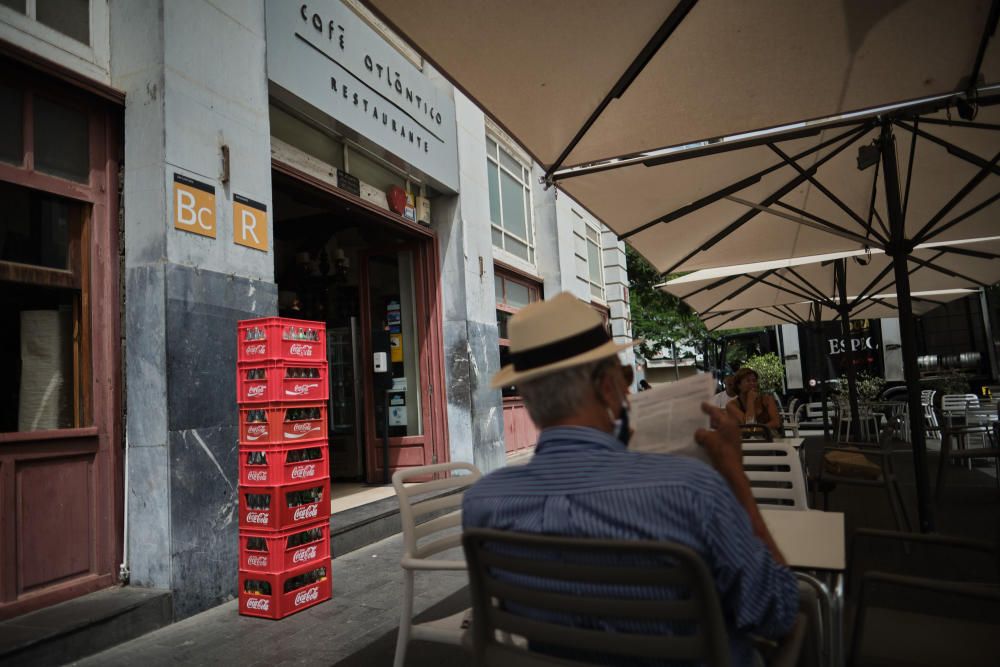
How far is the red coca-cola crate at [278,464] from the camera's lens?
4.14 meters

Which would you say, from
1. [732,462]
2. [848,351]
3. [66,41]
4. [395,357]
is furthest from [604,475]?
[395,357]

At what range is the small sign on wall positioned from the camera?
16.3 ft

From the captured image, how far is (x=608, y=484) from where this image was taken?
4.26 feet

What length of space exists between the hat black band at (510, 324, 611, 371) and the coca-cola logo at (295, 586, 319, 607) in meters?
3.43

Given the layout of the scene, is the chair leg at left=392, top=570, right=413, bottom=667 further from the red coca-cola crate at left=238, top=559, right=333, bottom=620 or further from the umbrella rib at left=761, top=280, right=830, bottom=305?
the umbrella rib at left=761, top=280, right=830, bottom=305

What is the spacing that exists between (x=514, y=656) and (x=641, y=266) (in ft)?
66.9

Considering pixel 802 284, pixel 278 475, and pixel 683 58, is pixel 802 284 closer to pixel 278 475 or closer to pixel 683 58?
pixel 683 58

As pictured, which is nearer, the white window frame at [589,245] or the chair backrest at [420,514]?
the chair backrest at [420,514]

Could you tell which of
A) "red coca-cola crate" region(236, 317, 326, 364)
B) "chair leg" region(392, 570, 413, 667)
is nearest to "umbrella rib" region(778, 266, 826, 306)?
"red coca-cola crate" region(236, 317, 326, 364)

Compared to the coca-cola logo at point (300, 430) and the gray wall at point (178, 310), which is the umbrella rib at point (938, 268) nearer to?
the coca-cola logo at point (300, 430)

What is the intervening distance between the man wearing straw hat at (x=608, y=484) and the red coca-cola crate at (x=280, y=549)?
121 inches

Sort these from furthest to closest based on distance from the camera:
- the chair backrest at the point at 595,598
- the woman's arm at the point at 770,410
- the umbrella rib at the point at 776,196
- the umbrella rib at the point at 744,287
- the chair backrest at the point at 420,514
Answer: the umbrella rib at the point at 744,287, the woman's arm at the point at 770,410, the umbrella rib at the point at 776,196, the chair backrest at the point at 420,514, the chair backrest at the point at 595,598

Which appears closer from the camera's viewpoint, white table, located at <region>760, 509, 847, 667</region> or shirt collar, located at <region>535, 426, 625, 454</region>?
shirt collar, located at <region>535, 426, 625, 454</region>

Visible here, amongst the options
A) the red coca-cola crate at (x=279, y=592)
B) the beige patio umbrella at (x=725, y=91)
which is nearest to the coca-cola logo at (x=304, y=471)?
the red coca-cola crate at (x=279, y=592)
